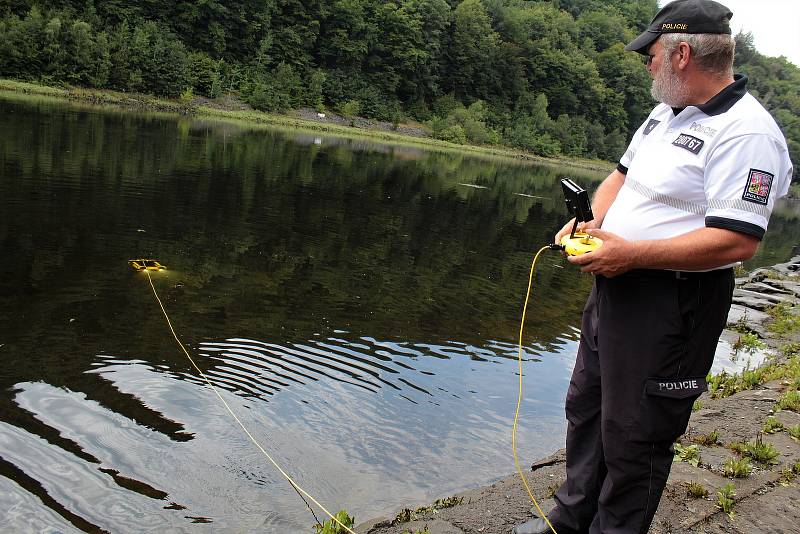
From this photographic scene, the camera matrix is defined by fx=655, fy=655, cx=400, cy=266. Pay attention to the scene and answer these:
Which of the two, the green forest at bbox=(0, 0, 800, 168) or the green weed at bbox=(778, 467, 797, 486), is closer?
the green weed at bbox=(778, 467, 797, 486)

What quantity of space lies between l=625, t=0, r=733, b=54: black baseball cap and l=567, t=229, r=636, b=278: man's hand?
985mm

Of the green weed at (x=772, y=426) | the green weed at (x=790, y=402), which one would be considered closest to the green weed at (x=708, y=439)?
the green weed at (x=772, y=426)

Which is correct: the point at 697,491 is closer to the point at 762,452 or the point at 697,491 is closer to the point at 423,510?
the point at 762,452

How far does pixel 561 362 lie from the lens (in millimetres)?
9578

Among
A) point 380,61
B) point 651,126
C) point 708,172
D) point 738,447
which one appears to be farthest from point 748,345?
point 380,61

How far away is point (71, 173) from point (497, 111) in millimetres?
106415

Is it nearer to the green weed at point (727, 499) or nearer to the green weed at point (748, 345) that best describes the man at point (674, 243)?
the green weed at point (727, 499)

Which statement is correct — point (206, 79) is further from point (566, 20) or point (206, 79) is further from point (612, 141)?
point (566, 20)

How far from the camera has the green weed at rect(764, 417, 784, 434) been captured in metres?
5.96

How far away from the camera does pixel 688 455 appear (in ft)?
17.3

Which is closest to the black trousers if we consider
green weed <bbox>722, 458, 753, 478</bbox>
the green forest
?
green weed <bbox>722, 458, 753, 478</bbox>

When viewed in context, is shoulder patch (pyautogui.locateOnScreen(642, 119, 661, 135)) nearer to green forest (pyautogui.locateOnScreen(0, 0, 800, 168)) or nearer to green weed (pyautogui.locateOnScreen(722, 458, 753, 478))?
green weed (pyautogui.locateOnScreen(722, 458, 753, 478))

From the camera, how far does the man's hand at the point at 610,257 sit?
296cm

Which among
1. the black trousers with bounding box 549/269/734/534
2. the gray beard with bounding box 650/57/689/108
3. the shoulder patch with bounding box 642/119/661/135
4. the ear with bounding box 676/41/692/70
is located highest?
the ear with bounding box 676/41/692/70
